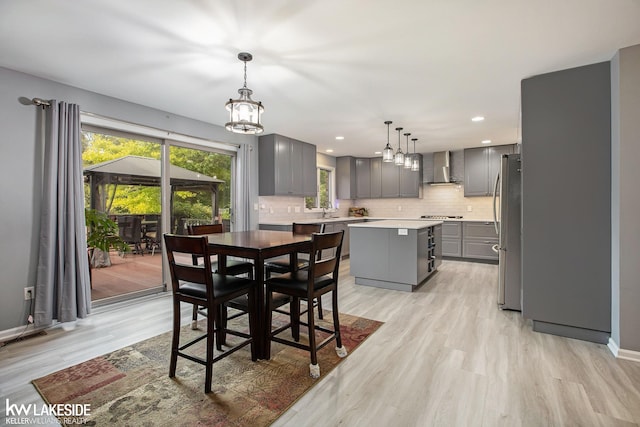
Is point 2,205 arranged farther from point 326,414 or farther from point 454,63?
point 454,63

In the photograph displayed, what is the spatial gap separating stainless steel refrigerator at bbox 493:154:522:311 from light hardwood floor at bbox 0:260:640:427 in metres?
0.21

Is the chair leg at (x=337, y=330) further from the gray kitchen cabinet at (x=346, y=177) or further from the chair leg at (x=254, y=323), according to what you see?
the gray kitchen cabinet at (x=346, y=177)

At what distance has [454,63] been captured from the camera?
280 cm

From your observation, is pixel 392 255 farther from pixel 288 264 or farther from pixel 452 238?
pixel 452 238

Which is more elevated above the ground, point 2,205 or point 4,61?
point 4,61

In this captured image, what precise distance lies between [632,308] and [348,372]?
2.25m

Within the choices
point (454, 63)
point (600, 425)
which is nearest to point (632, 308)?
point (600, 425)

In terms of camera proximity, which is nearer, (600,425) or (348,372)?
(600,425)

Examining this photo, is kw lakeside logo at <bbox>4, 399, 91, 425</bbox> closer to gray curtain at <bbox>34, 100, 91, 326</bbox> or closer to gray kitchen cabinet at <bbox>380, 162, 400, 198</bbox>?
gray curtain at <bbox>34, 100, 91, 326</bbox>

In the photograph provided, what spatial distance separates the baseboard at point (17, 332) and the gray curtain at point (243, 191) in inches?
107

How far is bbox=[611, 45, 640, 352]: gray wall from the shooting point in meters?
2.38

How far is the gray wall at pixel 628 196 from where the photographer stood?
2383 millimetres

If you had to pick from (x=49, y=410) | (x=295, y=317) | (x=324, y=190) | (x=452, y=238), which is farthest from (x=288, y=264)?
(x=324, y=190)

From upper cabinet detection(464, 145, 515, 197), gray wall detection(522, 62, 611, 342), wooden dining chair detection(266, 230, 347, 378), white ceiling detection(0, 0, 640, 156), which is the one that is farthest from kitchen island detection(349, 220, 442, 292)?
upper cabinet detection(464, 145, 515, 197)
